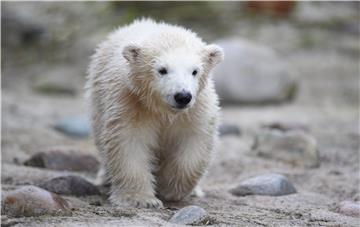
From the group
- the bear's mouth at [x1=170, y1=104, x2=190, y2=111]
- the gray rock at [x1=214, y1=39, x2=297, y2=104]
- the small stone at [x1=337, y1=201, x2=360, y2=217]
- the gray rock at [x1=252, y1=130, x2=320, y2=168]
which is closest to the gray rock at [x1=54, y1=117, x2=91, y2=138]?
the gray rock at [x1=252, y1=130, x2=320, y2=168]

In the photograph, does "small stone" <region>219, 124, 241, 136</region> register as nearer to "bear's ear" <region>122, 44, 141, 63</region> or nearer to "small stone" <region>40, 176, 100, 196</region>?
"small stone" <region>40, 176, 100, 196</region>

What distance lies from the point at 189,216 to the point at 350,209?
121cm

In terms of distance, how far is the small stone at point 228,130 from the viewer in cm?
837

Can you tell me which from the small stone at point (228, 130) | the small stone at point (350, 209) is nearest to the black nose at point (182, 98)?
the small stone at point (350, 209)

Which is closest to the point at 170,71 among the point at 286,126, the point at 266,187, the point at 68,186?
the point at 68,186

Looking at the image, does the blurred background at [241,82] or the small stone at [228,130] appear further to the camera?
the small stone at [228,130]

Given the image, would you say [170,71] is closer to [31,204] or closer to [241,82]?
[31,204]

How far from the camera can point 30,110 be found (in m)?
9.76

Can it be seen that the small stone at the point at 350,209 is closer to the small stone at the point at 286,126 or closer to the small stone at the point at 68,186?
the small stone at the point at 68,186

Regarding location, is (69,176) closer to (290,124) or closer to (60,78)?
(290,124)

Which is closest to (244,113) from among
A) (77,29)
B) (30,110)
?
(30,110)

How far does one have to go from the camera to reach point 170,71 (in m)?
4.69

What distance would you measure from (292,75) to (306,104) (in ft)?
1.83

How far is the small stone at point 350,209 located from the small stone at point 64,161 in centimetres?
245
